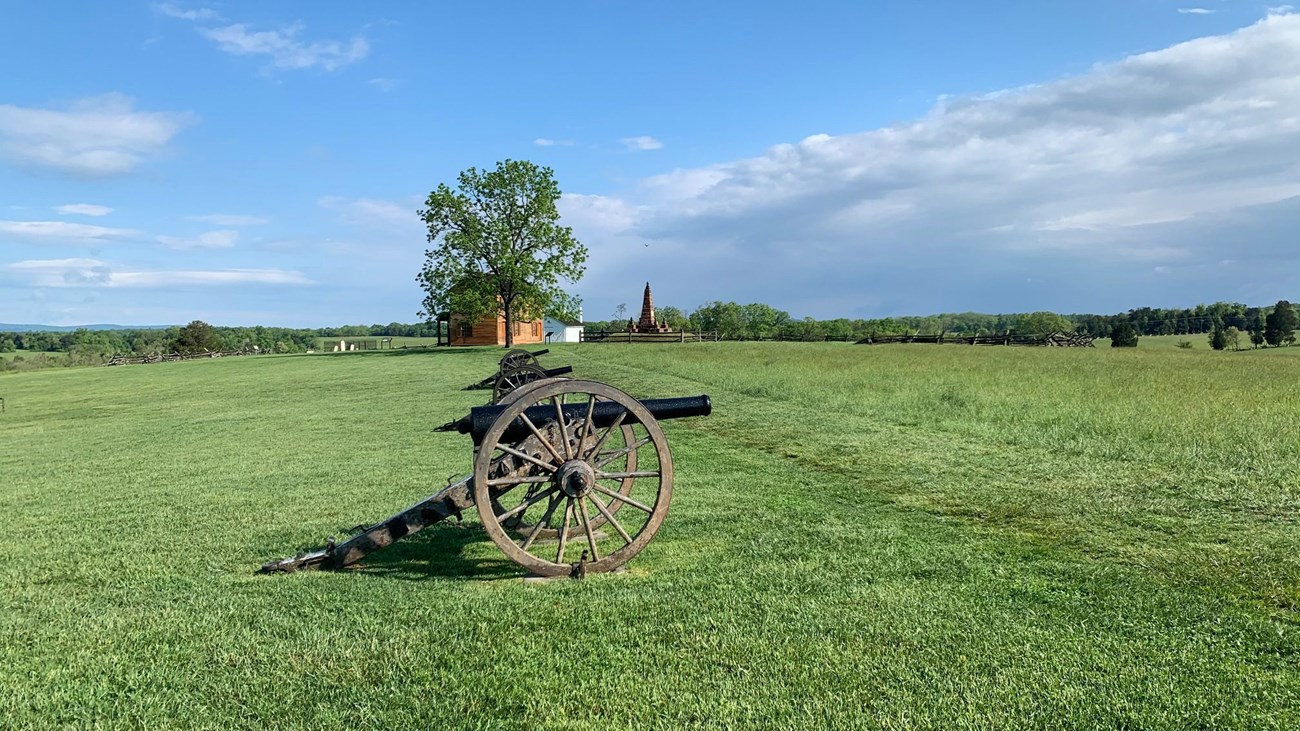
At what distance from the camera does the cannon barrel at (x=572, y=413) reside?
575cm

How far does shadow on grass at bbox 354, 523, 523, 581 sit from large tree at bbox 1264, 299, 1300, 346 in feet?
299

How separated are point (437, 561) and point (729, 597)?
2.68m

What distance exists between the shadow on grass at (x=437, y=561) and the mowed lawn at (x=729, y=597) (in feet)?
0.11

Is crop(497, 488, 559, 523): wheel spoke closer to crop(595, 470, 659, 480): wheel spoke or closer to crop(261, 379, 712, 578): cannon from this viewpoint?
crop(261, 379, 712, 578): cannon

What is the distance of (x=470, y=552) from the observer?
6.70 m

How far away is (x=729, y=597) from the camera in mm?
5277

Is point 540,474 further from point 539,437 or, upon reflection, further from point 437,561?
point 437,561

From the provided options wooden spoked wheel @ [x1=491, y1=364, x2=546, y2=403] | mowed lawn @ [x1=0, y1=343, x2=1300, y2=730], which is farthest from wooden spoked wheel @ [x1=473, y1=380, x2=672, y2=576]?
wooden spoked wheel @ [x1=491, y1=364, x2=546, y2=403]

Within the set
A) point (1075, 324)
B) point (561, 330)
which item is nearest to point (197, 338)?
point (561, 330)

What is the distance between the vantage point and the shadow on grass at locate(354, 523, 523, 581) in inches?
237

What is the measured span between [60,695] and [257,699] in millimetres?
1075

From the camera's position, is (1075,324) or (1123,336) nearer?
(1123,336)

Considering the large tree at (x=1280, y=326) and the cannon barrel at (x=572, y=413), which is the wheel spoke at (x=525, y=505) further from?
the large tree at (x=1280, y=326)

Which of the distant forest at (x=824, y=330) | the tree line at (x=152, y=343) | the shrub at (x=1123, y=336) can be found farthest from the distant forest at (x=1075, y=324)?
the tree line at (x=152, y=343)
